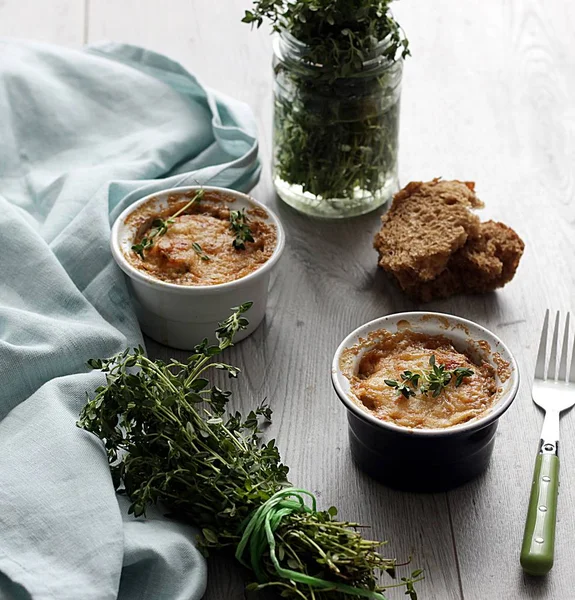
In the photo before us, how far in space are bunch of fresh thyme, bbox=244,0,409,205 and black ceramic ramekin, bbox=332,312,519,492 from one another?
53cm

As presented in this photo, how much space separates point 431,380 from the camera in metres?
1.62

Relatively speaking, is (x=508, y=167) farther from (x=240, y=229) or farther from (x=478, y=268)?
(x=240, y=229)

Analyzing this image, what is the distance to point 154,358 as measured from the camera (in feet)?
6.52

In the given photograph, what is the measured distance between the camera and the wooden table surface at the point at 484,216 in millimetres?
1618

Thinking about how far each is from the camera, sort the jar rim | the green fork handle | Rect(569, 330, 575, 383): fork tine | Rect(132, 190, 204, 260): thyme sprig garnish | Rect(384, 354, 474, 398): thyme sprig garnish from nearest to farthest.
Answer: the green fork handle, Rect(384, 354, 474, 398): thyme sprig garnish, Rect(569, 330, 575, 383): fork tine, Rect(132, 190, 204, 260): thyme sprig garnish, the jar rim

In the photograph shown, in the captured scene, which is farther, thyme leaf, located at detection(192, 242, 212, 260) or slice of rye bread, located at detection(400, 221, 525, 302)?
slice of rye bread, located at detection(400, 221, 525, 302)

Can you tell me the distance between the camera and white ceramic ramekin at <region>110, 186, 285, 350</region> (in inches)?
74.8

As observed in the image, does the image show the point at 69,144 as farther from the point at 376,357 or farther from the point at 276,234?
the point at 376,357

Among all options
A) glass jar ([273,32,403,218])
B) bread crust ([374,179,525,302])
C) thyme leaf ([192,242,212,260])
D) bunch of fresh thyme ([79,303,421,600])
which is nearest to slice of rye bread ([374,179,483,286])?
bread crust ([374,179,525,302])

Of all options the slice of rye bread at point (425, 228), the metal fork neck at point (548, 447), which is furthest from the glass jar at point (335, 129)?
the metal fork neck at point (548, 447)

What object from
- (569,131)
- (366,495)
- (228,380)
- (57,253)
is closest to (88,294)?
(57,253)

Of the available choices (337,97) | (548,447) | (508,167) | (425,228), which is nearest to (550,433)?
(548,447)

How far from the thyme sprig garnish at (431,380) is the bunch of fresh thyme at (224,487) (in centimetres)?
23

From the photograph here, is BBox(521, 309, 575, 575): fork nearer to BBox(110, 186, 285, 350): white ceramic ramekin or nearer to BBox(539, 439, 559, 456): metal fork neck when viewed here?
BBox(539, 439, 559, 456): metal fork neck
